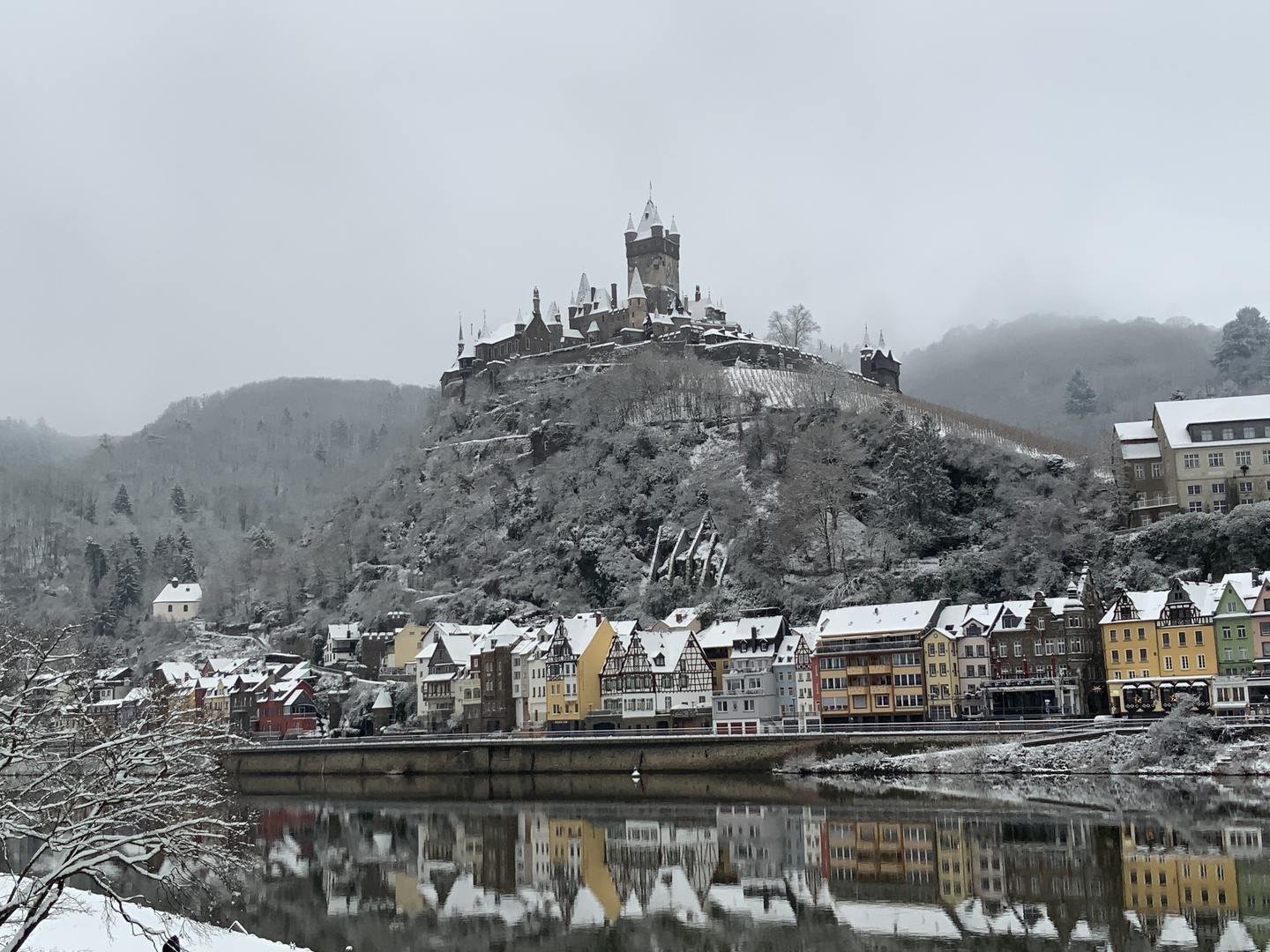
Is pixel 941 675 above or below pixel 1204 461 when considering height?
below

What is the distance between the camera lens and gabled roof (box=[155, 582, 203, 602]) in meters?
136

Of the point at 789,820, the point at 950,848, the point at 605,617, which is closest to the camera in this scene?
the point at 950,848

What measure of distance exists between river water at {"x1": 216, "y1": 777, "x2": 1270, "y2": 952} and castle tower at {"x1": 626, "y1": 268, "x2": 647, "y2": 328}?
88364 mm

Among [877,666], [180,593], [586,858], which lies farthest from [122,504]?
[586,858]

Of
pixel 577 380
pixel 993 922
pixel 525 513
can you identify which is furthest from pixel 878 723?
pixel 577 380

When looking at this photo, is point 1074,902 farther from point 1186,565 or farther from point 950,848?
point 1186,565

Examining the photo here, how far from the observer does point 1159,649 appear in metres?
64.2

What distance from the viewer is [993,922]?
29.3m

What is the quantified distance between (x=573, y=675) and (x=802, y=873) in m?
44.6

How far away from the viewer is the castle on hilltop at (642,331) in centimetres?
12606

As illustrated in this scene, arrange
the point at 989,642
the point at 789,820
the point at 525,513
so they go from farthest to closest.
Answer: the point at 525,513, the point at 989,642, the point at 789,820

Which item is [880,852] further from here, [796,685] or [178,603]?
[178,603]

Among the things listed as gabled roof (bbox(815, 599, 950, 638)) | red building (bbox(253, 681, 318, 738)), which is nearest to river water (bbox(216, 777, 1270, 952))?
gabled roof (bbox(815, 599, 950, 638))

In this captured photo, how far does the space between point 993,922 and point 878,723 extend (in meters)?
35.5
